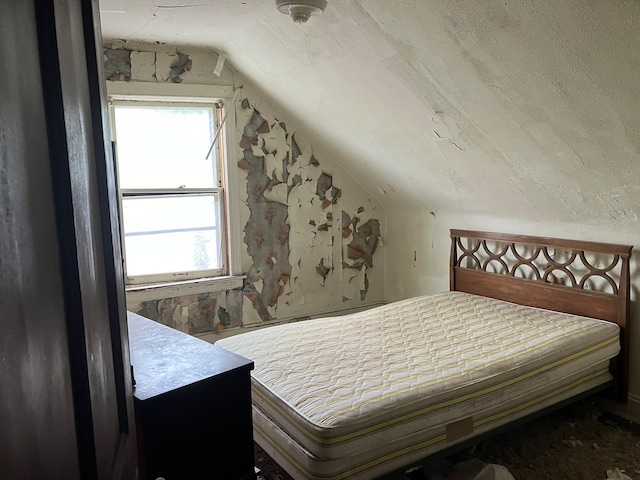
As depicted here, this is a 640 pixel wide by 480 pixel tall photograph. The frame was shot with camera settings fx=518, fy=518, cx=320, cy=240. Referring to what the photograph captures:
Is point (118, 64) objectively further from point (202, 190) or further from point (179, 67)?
point (202, 190)

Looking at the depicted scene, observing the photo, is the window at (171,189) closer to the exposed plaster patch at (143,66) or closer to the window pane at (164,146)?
the window pane at (164,146)

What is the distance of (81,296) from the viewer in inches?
19.3

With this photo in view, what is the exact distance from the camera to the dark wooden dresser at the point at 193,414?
110 cm

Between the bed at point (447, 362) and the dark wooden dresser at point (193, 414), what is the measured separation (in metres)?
0.65

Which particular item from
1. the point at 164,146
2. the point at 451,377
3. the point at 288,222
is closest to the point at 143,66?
the point at 164,146

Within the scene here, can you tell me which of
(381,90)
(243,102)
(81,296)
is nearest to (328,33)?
(381,90)

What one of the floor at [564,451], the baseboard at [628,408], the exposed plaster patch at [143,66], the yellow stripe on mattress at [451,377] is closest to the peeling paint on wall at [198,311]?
the floor at [564,451]

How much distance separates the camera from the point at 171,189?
11.7ft

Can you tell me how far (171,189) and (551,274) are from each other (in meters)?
2.54

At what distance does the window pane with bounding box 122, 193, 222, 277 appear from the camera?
11.5 ft

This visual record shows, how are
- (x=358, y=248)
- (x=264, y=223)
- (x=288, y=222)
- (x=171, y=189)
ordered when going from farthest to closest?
(x=358, y=248)
(x=288, y=222)
(x=264, y=223)
(x=171, y=189)

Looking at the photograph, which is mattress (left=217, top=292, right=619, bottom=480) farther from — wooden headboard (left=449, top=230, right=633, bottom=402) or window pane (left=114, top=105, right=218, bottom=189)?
window pane (left=114, top=105, right=218, bottom=189)

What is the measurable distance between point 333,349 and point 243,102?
1999 mm

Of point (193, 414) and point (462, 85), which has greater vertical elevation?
point (462, 85)
